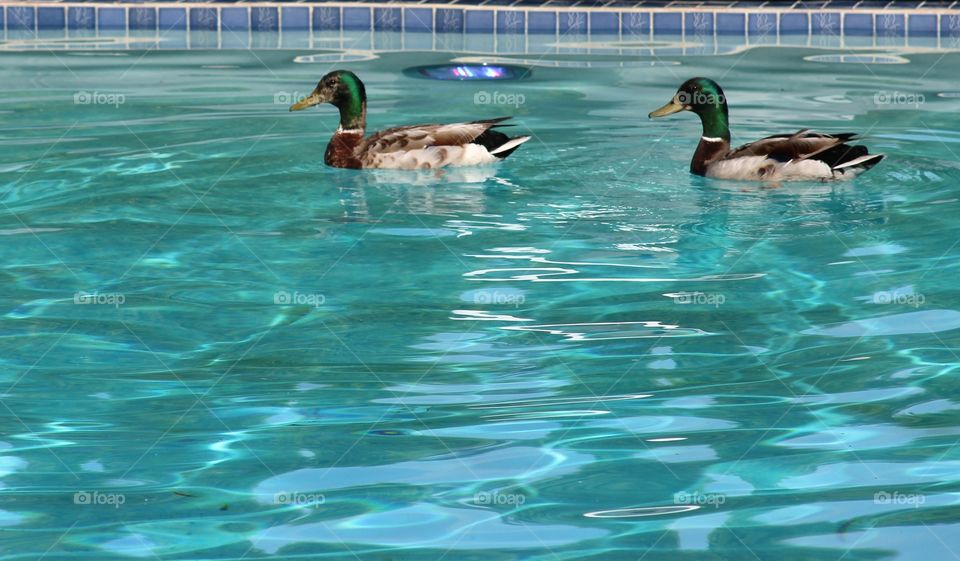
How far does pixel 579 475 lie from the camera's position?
17.8 ft

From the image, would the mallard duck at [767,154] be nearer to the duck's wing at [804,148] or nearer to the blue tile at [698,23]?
the duck's wing at [804,148]

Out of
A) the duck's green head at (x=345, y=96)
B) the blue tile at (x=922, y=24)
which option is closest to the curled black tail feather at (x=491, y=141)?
the duck's green head at (x=345, y=96)

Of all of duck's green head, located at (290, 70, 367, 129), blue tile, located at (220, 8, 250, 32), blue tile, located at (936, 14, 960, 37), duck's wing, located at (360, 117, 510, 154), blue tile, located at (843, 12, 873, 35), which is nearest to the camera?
duck's wing, located at (360, 117, 510, 154)

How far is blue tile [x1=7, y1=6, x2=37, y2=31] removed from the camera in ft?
56.0

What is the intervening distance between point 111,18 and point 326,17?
2.40 meters

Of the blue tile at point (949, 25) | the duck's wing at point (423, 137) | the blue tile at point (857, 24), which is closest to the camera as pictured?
the duck's wing at point (423, 137)

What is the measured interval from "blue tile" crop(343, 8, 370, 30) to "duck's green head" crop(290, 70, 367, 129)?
626cm

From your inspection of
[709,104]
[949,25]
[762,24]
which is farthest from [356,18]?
[709,104]

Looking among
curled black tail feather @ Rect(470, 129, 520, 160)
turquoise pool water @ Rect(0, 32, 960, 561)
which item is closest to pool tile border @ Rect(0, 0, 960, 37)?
turquoise pool water @ Rect(0, 32, 960, 561)

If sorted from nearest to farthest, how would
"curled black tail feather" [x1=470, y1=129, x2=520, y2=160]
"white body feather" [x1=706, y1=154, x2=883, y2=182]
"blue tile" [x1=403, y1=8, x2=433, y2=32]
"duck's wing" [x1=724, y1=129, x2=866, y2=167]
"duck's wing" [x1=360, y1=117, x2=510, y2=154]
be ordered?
"duck's wing" [x1=724, y1=129, x2=866, y2=167] < "white body feather" [x1=706, y1=154, x2=883, y2=182] < "duck's wing" [x1=360, y1=117, x2=510, y2=154] < "curled black tail feather" [x1=470, y1=129, x2=520, y2=160] < "blue tile" [x1=403, y1=8, x2=433, y2=32]

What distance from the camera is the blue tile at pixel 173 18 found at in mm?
17172

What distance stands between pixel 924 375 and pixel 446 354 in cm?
201

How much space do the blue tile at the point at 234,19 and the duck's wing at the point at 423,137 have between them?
6.88 metres

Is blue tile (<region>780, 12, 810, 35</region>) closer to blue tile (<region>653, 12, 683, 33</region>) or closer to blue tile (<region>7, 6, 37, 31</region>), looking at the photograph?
blue tile (<region>653, 12, 683, 33</region>)
